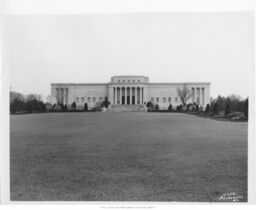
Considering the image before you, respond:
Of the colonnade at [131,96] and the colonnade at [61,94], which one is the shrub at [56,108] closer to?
the colonnade at [61,94]

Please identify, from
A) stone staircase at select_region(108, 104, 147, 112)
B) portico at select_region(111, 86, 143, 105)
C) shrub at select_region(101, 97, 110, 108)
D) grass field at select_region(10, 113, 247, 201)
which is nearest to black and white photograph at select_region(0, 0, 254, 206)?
grass field at select_region(10, 113, 247, 201)

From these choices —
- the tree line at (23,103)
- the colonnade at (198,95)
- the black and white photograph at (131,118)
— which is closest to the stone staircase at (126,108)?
the black and white photograph at (131,118)

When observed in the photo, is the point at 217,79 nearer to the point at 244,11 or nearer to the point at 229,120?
the point at 229,120

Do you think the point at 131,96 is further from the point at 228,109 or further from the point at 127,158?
the point at 228,109

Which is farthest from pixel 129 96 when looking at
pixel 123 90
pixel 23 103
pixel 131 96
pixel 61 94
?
pixel 23 103

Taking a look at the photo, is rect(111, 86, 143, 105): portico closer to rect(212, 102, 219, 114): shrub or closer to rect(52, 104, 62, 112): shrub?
rect(52, 104, 62, 112): shrub

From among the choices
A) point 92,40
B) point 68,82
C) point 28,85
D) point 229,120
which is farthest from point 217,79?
point 28,85
